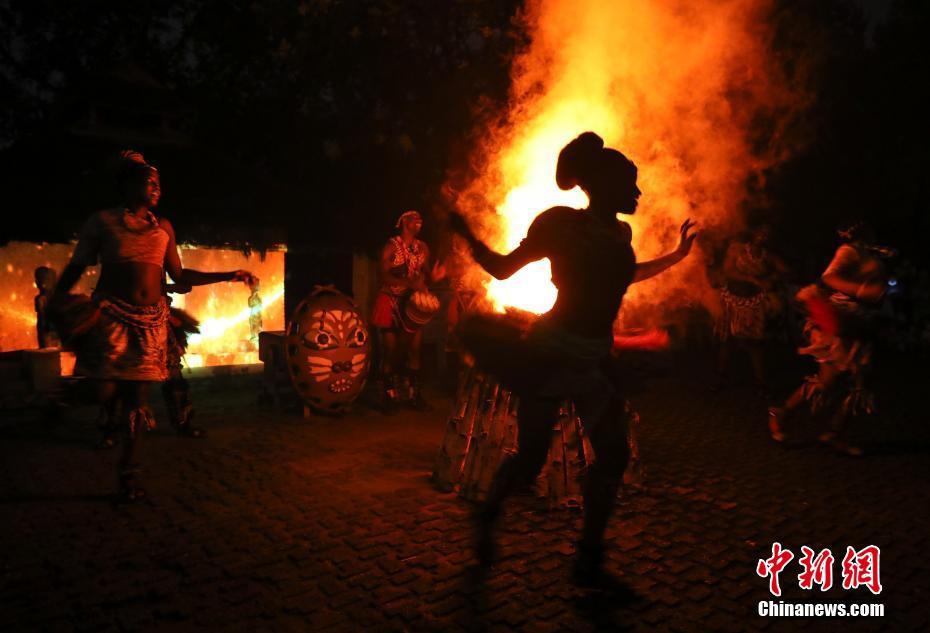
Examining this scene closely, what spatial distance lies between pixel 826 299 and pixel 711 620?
12.0ft

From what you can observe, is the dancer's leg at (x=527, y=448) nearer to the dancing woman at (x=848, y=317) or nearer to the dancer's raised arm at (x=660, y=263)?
the dancer's raised arm at (x=660, y=263)

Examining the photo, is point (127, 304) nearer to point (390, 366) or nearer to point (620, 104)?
point (390, 366)

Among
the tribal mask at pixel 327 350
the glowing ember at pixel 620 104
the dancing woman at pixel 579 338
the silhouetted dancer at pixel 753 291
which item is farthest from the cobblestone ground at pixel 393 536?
the silhouetted dancer at pixel 753 291

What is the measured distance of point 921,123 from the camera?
809 inches

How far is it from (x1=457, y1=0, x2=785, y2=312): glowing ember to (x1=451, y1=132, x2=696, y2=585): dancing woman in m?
1.90

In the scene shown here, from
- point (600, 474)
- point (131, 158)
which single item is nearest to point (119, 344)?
point (131, 158)

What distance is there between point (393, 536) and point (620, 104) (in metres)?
5.26

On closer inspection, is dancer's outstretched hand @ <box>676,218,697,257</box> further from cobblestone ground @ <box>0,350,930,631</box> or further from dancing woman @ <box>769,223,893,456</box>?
dancing woman @ <box>769,223,893,456</box>

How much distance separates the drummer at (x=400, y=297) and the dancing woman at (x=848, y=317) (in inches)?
150

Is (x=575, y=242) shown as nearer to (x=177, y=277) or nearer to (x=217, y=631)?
(x=217, y=631)

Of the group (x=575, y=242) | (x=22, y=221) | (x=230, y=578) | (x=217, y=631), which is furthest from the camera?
(x=22, y=221)

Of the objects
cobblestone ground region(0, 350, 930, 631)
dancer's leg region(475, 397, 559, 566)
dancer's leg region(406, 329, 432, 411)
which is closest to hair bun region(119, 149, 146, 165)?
cobblestone ground region(0, 350, 930, 631)

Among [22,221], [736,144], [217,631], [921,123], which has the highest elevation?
[921,123]

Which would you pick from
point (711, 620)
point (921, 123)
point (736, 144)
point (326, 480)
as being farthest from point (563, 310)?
point (921, 123)
